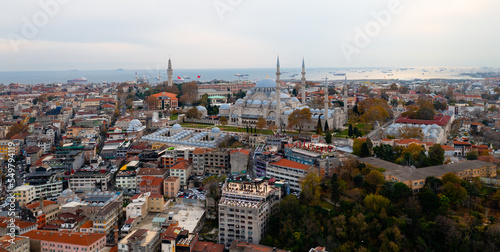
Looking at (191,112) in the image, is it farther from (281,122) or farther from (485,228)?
(485,228)

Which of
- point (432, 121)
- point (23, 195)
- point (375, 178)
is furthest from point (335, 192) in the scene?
point (432, 121)

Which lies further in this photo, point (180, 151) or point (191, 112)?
point (191, 112)

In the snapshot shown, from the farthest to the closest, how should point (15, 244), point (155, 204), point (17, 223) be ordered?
point (155, 204), point (17, 223), point (15, 244)

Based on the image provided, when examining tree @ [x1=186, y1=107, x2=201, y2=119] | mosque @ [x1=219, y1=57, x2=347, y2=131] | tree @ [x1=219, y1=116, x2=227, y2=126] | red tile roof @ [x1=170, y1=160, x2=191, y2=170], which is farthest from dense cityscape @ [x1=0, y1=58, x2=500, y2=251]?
tree @ [x1=186, y1=107, x2=201, y2=119]

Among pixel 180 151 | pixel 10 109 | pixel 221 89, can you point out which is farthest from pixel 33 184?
pixel 221 89

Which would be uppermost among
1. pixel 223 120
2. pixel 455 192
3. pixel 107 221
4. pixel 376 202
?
pixel 223 120

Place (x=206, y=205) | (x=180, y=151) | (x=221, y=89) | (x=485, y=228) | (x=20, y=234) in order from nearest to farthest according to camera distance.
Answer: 1. (x=485, y=228)
2. (x=20, y=234)
3. (x=206, y=205)
4. (x=180, y=151)
5. (x=221, y=89)

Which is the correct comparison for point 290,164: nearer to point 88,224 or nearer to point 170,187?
point 170,187
